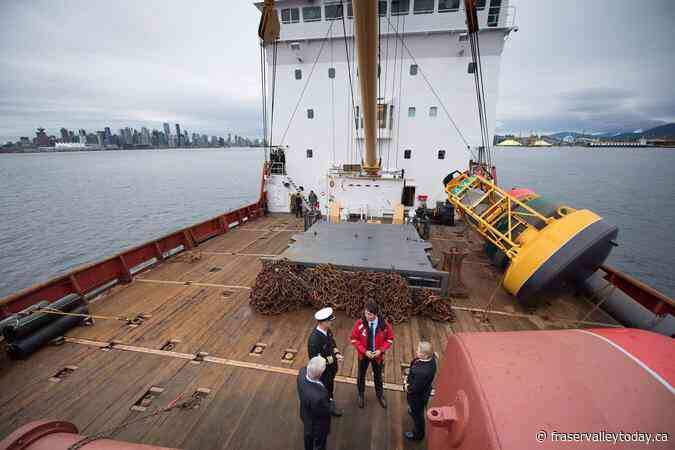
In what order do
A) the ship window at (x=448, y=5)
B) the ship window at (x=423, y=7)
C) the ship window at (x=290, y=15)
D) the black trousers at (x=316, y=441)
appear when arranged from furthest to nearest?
1. the ship window at (x=290, y=15)
2. the ship window at (x=423, y=7)
3. the ship window at (x=448, y=5)
4. the black trousers at (x=316, y=441)

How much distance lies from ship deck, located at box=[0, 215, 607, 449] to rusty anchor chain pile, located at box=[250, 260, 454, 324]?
0.20m

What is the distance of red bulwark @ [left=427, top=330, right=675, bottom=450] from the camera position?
1191 millimetres

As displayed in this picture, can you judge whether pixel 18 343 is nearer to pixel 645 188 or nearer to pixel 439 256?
pixel 439 256

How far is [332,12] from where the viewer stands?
11109 millimetres

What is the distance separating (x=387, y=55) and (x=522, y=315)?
33.5 feet

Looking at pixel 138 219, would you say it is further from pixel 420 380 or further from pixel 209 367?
pixel 420 380

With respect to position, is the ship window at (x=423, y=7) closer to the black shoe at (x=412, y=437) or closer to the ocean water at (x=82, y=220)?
the black shoe at (x=412, y=437)

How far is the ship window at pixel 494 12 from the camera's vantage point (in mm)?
10148

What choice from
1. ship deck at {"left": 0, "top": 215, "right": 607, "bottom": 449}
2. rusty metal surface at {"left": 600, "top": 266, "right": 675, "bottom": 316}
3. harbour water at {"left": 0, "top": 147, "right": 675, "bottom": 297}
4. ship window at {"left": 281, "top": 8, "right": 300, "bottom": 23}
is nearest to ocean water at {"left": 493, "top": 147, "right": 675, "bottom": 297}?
harbour water at {"left": 0, "top": 147, "right": 675, "bottom": 297}

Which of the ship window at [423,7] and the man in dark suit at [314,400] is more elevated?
the ship window at [423,7]

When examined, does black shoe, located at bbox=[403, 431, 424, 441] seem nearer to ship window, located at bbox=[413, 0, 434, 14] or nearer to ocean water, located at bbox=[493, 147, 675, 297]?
ship window, located at bbox=[413, 0, 434, 14]

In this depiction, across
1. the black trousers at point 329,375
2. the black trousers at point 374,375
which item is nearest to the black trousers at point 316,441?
the black trousers at point 329,375

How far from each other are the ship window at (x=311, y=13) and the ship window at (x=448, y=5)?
179 inches

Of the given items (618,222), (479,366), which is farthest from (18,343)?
(618,222)
